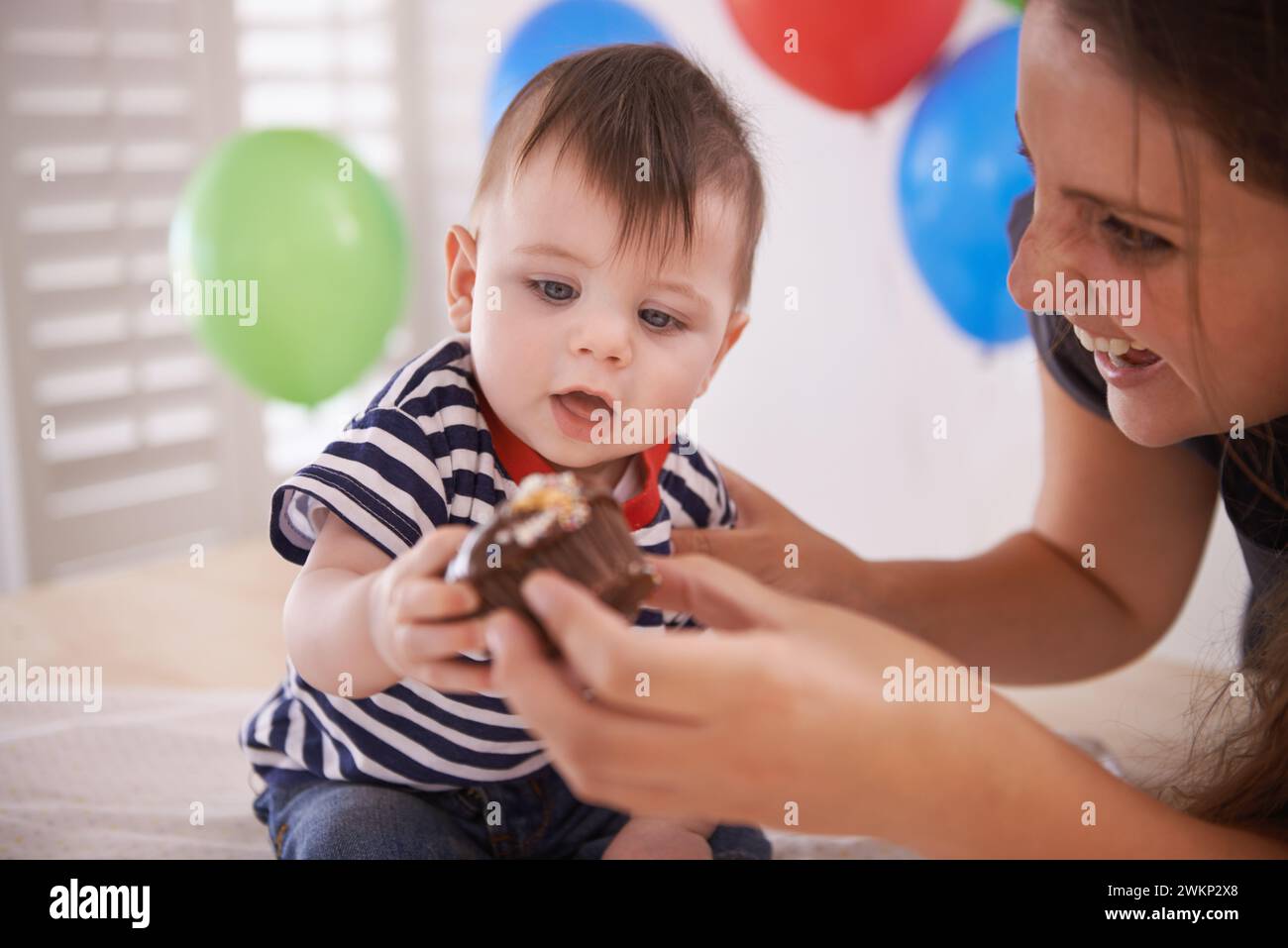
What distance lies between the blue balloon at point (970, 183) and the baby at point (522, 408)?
96 centimetres

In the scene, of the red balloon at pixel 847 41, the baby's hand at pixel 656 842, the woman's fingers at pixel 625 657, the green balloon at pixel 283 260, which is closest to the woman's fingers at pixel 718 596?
the woman's fingers at pixel 625 657

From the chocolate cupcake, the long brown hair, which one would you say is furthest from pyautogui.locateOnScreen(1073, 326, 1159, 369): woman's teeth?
the chocolate cupcake

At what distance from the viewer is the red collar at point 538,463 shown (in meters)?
1.16

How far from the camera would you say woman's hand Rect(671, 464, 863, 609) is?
1.32 m

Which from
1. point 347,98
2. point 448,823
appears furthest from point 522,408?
point 347,98

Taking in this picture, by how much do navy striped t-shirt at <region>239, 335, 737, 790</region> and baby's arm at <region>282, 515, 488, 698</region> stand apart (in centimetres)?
4

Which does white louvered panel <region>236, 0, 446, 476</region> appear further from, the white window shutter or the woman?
the woman

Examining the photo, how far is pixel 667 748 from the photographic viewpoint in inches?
29.0

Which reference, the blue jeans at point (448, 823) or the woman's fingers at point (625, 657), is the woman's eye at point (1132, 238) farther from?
the blue jeans at point (448, 823)

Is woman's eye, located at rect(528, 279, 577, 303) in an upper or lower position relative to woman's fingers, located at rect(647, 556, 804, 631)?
upper

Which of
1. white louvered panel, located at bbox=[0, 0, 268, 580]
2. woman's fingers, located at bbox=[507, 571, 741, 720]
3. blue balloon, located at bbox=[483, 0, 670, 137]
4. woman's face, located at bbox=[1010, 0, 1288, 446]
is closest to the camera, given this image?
woman's fingers, located at bbox=[507, 571, 741, 720]

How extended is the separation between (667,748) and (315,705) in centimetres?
60

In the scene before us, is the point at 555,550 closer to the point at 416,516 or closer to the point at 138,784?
the point at 416,516
